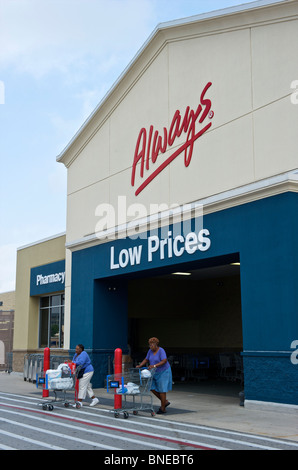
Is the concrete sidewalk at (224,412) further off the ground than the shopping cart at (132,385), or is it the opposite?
the shopping cart at (132,385)

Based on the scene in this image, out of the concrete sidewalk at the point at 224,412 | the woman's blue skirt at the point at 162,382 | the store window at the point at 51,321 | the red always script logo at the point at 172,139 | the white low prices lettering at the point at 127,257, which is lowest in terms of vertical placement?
the concrete sidewalk at the point at 224,412

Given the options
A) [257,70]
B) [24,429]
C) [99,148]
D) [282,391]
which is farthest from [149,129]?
[24,429]

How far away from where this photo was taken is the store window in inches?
998

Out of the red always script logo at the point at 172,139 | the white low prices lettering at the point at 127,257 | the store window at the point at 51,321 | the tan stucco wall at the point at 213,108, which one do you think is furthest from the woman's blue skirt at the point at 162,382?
the store window at the point at 51,321

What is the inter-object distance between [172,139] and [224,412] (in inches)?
363

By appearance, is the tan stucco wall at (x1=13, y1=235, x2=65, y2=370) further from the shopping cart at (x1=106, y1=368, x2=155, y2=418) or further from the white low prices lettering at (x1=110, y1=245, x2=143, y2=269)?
the shopping cart at (x1=106, y1=368, x2=155, y2=418)

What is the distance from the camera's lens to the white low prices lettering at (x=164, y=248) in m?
16.0

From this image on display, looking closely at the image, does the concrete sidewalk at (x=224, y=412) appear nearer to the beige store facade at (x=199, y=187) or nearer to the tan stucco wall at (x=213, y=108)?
the beige store facade at (x=199, y=187)

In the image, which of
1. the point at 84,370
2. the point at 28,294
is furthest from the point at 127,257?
the point at 28,294

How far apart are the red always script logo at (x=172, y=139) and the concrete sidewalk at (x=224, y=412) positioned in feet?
24.0

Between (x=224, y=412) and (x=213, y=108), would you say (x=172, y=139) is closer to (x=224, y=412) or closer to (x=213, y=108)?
(x=213, y=108)

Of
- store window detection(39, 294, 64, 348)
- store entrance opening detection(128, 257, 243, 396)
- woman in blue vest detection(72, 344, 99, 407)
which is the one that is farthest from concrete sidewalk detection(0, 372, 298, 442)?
store window detection(39, 294, 64, 348)

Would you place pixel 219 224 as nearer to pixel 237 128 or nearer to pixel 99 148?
pixel 237 128

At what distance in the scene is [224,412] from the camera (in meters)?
13.4
